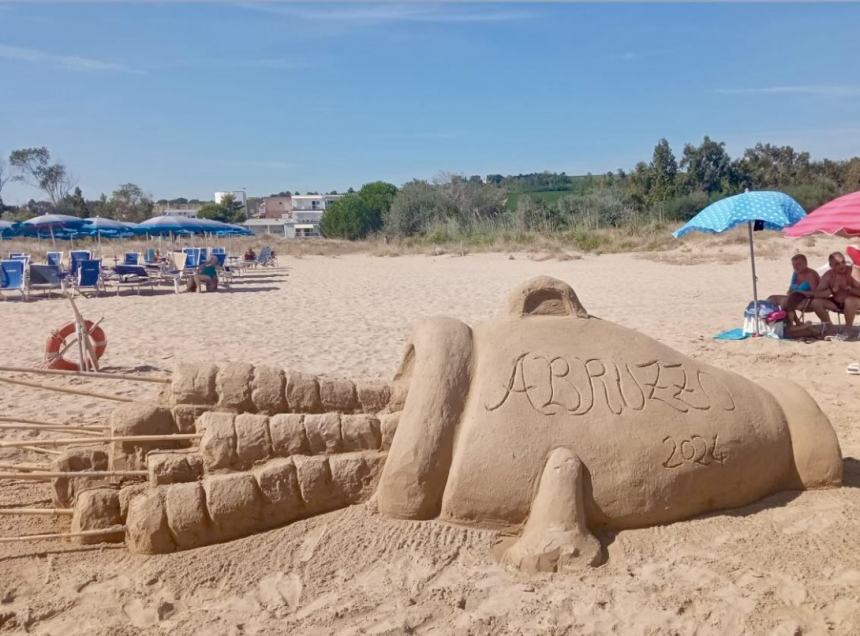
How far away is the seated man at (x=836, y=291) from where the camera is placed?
8711 mm

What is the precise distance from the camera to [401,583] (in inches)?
126

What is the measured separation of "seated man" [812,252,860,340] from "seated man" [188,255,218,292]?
11.5m

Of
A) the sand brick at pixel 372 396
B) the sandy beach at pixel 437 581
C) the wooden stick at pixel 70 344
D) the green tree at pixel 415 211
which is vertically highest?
the green tree at pixel 415 211

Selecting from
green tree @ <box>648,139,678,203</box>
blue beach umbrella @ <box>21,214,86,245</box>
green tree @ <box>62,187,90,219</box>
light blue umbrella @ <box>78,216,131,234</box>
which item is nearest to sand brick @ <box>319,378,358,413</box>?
A: blue beach umbrella @ <box>21,214,86,245</box>

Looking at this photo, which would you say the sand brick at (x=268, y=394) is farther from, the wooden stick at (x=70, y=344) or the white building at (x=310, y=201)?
the white building at (x=310, y=201)

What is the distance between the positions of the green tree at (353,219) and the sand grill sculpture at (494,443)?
39321mm

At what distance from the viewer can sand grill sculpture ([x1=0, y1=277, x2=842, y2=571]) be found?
3.41 m

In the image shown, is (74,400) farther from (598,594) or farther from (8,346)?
(598,594)

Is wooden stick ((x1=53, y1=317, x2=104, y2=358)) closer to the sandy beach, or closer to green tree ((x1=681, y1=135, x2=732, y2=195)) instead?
the sandy beach

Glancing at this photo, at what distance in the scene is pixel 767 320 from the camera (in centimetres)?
857

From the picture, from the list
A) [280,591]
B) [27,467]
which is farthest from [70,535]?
[280,591]

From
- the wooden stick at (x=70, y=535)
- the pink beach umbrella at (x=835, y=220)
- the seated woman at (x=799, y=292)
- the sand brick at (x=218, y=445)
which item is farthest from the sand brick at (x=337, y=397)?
the seated woman at (x=799, y=292)

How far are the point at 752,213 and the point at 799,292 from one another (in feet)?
3.91

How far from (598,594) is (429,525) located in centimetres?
80
